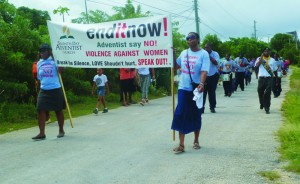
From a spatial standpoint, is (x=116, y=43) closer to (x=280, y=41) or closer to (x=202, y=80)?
(x=202, y=80)

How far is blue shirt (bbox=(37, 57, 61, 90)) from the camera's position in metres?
8.34

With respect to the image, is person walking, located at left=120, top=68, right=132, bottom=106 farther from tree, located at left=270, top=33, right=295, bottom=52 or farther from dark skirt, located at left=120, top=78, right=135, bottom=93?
tree, located at left=270, top=33, right=295, bottom=52

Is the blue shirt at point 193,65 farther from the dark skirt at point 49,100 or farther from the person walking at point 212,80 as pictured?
the person walking at point 212,80

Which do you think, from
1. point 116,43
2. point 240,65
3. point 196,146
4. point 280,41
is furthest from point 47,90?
point 280,41

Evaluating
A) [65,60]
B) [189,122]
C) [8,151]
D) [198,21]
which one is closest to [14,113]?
[65,60]

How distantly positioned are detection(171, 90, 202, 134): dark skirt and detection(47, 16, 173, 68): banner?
0.90 metres

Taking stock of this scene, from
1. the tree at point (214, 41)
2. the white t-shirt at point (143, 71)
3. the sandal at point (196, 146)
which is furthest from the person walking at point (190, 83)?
the tree at point (214, 41)

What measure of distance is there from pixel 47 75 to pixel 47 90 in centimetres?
29

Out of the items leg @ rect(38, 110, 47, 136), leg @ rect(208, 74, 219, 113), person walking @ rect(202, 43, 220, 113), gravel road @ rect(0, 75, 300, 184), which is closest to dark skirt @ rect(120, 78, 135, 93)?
person walking @ rect(202, 43, 220, 113)

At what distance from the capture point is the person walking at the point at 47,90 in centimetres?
827

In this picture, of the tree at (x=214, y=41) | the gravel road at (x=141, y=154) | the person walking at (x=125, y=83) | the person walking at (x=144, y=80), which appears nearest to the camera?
the gravel road at (x=141, y=154)

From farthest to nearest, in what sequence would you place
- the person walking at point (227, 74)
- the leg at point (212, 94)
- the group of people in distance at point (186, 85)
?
1. the person walking at point (227, 74)
2. the leg at point (212, 94)
3. the group of people in distance at point (186, 85)

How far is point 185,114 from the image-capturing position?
682cm

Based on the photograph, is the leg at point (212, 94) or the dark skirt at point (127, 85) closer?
the leg at point (212, 94)
